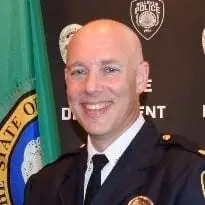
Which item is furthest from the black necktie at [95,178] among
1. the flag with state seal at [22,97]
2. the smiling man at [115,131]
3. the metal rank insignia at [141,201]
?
the flag with state seal at [22,97]

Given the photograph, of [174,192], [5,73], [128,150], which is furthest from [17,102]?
[174,192]

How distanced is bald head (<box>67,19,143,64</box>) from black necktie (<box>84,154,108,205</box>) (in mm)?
302

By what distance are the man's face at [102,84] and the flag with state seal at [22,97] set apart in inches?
23.7

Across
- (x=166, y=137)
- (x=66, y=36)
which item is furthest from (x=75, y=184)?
(x=66, y=36)

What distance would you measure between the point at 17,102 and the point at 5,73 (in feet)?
0.42

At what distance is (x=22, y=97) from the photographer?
6.91 ft

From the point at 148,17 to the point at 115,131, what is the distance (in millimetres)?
878

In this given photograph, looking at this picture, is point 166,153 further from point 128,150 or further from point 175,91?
point 175,91

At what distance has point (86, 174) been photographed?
1559mm

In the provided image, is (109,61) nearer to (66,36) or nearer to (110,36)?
(110,36)

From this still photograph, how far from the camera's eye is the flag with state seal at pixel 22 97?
6.86ft

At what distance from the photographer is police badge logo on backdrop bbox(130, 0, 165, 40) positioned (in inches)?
87.7

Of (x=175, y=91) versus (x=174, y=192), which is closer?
(x=174, y=192)

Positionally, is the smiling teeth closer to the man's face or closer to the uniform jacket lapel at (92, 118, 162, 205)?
the man's face
